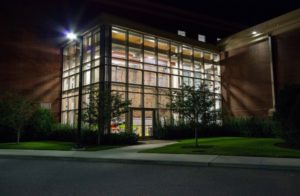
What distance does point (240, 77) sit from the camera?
1126 inches

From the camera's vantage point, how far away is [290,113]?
46.0 ft

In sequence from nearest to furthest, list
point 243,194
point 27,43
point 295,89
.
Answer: point 243,194 < point 295,89 < point 27,43

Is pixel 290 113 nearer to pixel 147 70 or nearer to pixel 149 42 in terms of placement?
pixel 147 70

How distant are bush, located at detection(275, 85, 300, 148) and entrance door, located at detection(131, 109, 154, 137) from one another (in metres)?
11.8

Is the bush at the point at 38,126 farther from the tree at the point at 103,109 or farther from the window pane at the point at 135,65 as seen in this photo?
the window pane at the point at 135,65

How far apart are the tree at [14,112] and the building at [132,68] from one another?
486 centimetres

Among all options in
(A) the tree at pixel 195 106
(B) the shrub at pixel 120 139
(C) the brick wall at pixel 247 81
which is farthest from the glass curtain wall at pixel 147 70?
(A) the tree at pixel 195 106

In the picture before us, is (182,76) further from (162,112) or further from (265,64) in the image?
(265,64)

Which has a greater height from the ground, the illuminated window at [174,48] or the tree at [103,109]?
the illuminated window at [174,48]

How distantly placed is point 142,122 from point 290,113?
12.8m

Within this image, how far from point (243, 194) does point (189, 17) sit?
32.2 metres

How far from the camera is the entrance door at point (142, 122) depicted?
75.5ft

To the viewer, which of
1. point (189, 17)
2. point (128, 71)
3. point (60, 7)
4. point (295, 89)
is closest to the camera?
point (295, 89)

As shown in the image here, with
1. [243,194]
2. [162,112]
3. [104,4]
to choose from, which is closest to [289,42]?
[162,112]
